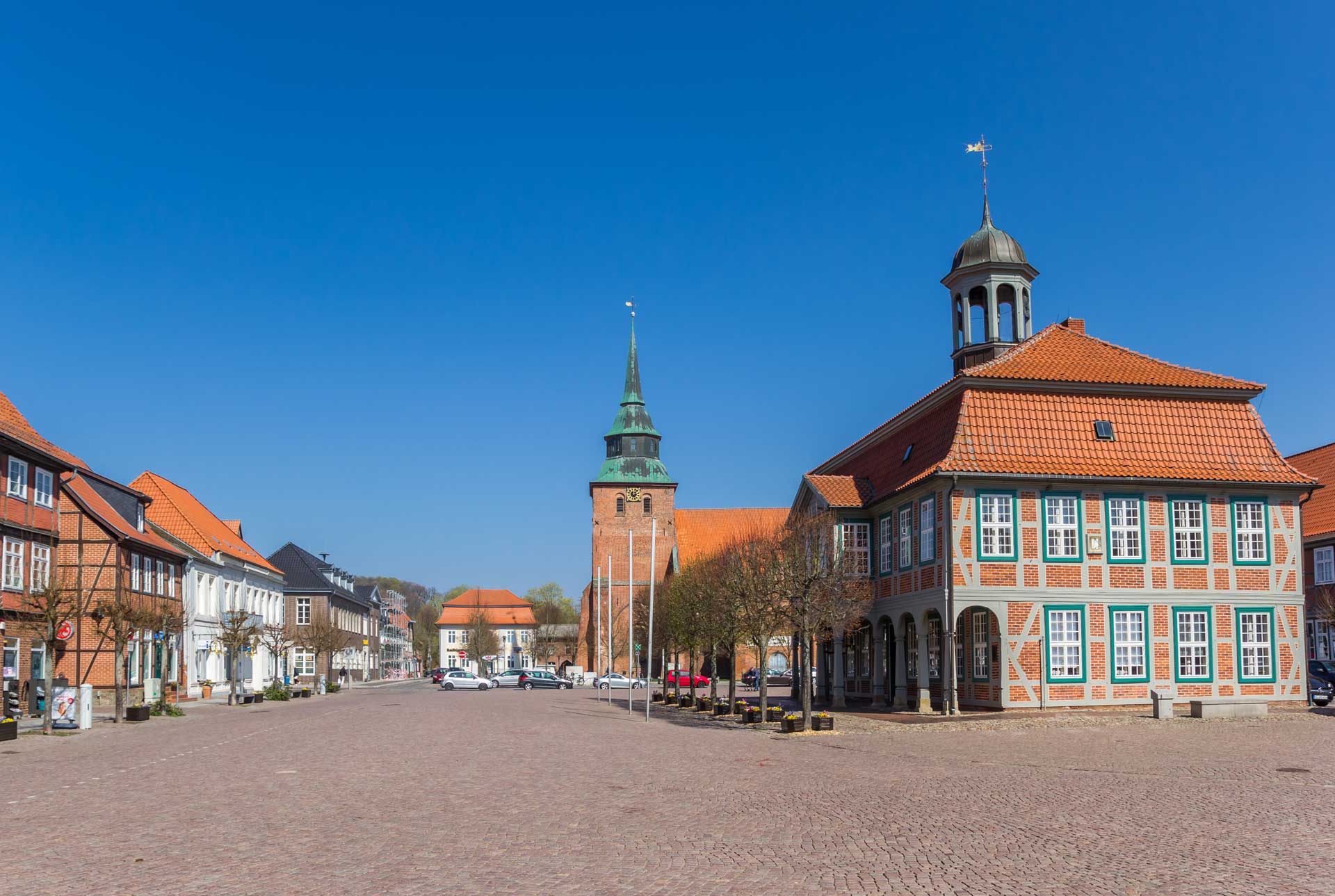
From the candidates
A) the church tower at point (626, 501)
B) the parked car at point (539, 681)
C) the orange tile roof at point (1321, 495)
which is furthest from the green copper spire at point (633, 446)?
the orange tile roof at point (1321, 495)

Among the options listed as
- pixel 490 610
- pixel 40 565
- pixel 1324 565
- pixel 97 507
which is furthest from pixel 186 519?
pixel 490 610

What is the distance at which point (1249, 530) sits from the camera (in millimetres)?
37344

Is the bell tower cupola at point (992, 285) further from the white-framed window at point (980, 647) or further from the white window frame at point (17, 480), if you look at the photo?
the white window frame at point (17, 480)

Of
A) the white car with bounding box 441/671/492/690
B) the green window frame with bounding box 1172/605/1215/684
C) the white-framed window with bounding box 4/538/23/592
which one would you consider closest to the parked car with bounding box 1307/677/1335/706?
the green window frame with bounding box 1172/605/1215/684

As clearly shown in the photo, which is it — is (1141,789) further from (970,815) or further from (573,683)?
(573,683)

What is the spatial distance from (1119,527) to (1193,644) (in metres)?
4.00

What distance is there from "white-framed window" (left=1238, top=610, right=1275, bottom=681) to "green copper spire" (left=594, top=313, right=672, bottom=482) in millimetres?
68026

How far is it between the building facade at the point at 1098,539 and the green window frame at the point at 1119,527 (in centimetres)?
4

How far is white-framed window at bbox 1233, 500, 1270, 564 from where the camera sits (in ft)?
122

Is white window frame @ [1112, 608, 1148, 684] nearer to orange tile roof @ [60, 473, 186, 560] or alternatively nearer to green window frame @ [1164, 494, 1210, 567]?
green window frame @ [1164, 494, 1210, 567]

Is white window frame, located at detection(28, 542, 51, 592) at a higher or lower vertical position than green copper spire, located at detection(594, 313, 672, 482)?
lower

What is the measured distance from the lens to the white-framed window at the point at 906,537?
39.2 meters

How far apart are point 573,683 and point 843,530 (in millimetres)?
57823

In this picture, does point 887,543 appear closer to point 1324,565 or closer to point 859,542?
point 859,542
